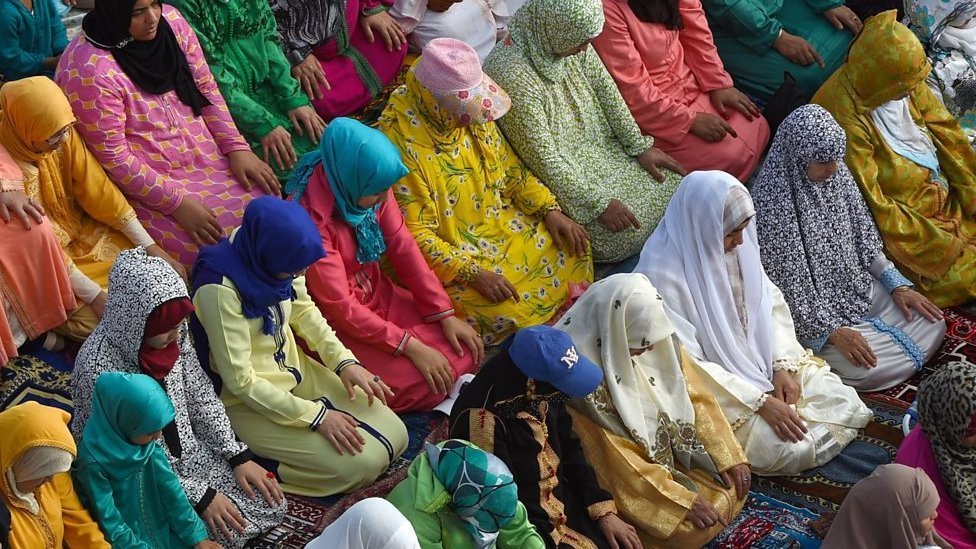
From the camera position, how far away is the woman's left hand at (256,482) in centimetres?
389

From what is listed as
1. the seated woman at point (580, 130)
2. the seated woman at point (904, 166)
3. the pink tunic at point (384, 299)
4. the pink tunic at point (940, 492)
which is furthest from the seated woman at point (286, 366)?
the seated woman at point (904, 166)

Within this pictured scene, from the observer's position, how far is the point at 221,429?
3.87 meters

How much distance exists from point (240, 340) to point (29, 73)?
158 centimetres

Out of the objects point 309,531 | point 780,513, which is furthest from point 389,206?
point 780,513

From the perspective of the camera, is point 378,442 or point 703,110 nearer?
point 378,442

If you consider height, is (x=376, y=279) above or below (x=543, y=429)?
below

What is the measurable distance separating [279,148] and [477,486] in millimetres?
1978

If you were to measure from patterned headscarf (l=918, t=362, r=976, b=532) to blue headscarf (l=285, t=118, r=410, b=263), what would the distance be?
1830 millimetres

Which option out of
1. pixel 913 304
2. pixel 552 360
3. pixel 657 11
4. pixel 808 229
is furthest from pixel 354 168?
pixel 913 304

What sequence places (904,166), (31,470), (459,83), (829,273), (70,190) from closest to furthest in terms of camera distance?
(31,470)
(70,190)
(459,83)
(829,273)
(904,166)

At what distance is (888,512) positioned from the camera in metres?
3.70

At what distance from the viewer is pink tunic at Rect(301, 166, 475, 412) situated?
4.39 metres

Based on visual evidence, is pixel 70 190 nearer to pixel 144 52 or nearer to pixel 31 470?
pixel 144 52

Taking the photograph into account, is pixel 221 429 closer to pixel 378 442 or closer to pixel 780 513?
pixel 378 442
